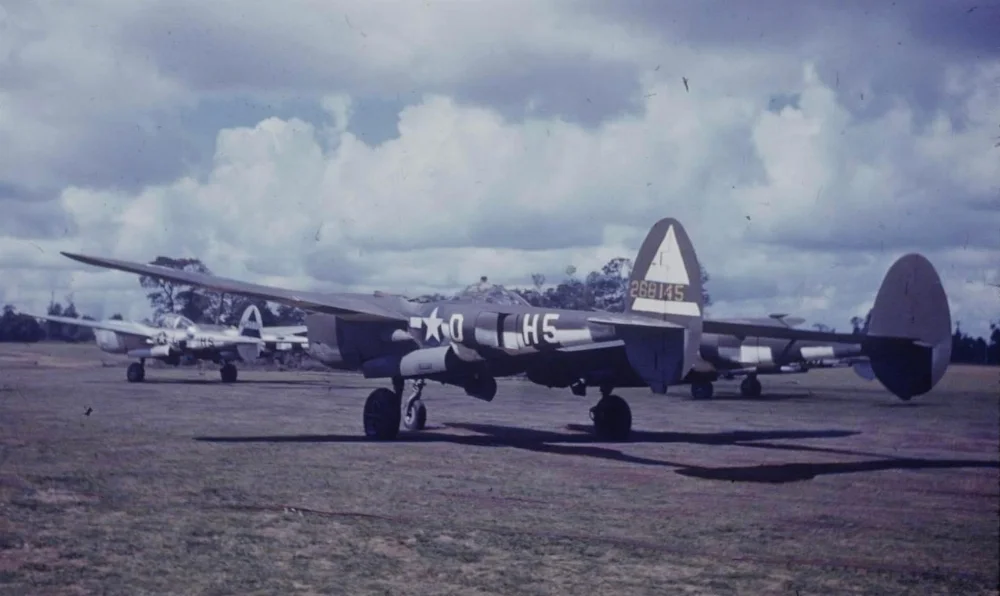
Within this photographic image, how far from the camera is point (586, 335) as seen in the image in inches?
563

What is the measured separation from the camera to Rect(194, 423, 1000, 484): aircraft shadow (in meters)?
12.9

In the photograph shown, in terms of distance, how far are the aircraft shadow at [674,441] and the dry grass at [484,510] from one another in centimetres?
8

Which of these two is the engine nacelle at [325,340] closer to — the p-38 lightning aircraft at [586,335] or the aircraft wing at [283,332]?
the p-38 lightning aircraft at [586,335]

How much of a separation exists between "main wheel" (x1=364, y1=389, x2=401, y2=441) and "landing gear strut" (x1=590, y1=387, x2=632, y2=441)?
Result: 3692mm

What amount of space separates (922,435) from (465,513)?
1359 centimetres

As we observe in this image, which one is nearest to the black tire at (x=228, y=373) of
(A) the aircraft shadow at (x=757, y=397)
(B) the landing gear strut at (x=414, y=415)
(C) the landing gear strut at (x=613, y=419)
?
(A) the aircraft shadow at (x=757, y=397)

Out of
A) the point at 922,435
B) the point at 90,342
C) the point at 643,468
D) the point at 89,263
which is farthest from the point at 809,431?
the point at 90,342

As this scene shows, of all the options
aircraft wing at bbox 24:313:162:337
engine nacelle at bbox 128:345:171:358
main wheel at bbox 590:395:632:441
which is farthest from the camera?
aircraft wing at bbox 24:313:162:337

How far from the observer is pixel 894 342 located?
11867mm

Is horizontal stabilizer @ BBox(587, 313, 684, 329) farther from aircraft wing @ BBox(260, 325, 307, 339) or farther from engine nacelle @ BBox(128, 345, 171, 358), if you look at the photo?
engine nacelle @ BBox(128, 345, 171, 358)

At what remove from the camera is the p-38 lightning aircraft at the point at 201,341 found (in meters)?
40.7

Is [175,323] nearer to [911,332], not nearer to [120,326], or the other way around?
[120,326]

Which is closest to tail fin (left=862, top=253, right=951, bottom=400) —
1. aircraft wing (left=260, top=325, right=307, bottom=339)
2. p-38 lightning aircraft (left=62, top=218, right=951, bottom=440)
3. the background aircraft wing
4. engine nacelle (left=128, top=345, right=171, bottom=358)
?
p-38 lightning aircraft (left=62, top=218, right=951, bottom=440)

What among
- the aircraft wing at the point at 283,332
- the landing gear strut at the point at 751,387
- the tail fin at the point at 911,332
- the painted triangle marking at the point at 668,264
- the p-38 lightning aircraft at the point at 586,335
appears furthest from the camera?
the aircraft wing at the point at 283,332
